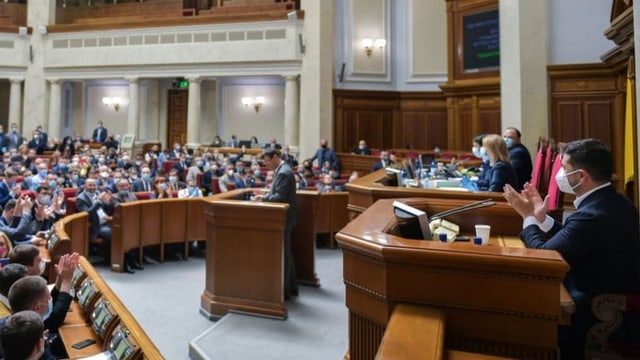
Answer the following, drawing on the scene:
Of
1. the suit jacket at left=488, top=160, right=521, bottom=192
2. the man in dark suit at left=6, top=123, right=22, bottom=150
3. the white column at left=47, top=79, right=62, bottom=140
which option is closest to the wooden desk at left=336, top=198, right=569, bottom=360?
the suit jacket at left=488, top=160, right=521, bottom=192

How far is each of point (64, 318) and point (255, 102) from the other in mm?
14617

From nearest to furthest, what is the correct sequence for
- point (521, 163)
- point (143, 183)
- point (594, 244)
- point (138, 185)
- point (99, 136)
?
point (594, 244) → point (521, 163) → point (138, 185) → point (143, 183) → point (99, 136)

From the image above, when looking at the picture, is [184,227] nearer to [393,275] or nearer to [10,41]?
[393,275]

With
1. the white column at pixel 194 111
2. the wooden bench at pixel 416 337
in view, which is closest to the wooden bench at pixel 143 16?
the white column at pixel 194 111

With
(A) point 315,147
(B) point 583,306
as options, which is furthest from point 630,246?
(A) point 315,147

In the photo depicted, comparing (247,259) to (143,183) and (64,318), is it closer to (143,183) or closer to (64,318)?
(64,318)

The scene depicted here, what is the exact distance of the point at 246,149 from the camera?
49.1ft

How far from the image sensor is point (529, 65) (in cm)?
865

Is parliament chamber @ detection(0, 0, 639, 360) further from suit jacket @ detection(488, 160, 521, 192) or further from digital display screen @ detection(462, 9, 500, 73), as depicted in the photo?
suit jacket @ detection(488, 160, 521, 192)

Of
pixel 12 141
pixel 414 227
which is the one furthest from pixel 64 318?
pixel 12 141

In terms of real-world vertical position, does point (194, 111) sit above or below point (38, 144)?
above

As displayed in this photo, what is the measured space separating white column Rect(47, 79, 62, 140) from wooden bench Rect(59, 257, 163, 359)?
15.6 m

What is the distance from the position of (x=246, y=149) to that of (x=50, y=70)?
7.86 metres

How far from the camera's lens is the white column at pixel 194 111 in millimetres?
14984
